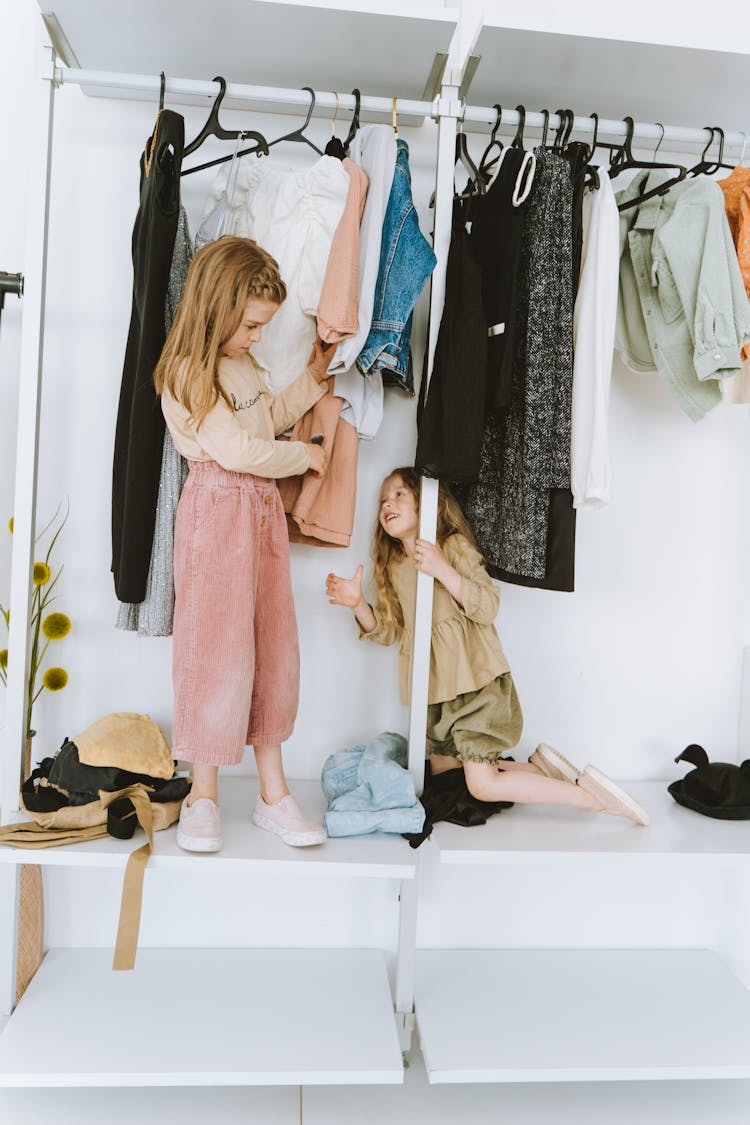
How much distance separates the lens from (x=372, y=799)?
1.75 meters

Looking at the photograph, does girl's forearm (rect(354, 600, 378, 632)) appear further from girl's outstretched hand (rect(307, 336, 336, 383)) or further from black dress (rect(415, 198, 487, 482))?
girl's outstretched hand (rect(307, 336, 336, 383))

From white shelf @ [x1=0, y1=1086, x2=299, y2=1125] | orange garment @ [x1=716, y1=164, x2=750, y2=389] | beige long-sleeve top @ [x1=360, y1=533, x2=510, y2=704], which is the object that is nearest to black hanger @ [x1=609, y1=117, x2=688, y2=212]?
orange garment @ [x1=716, y1=164, x2=750, y2=389]

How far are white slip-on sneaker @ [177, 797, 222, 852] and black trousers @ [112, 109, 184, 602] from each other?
408 millimetres

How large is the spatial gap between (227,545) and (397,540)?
0.48 metres

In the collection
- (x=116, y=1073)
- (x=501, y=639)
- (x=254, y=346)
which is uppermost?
(x=254, y=346)

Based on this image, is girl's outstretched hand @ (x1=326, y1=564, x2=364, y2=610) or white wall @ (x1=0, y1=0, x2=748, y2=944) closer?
girl's outstretched hand @ (x1=326, y1=564, x2=364, y2=610)

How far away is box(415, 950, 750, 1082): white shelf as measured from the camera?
1734 mm

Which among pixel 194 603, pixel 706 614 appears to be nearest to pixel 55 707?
pixel 194 603

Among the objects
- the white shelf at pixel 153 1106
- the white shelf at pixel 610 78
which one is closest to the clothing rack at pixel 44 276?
the white shelf at pixel 610 78

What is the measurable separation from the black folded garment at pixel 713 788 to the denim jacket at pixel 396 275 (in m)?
1.15

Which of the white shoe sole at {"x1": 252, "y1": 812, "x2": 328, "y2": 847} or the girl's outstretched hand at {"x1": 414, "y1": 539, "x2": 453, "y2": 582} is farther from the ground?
the girl's outstretched hand at {"x1": 414, "y1": 539, "x2": 453, "y2": 582}

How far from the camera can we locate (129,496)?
167 cm

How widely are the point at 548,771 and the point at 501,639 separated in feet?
1.12

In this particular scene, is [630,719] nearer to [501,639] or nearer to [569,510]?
[501,639]
